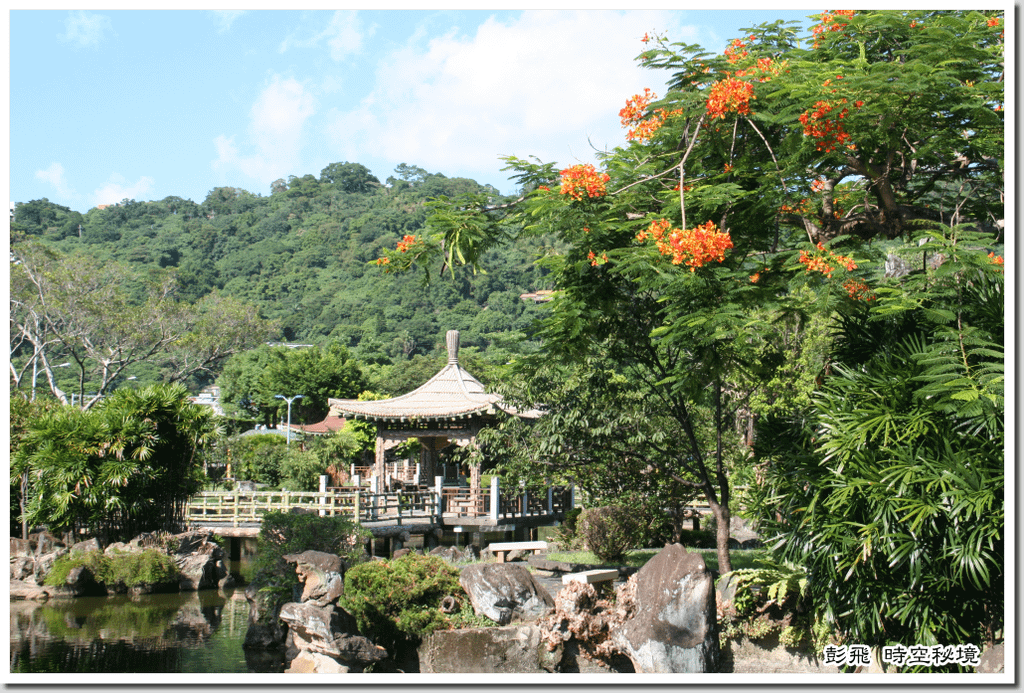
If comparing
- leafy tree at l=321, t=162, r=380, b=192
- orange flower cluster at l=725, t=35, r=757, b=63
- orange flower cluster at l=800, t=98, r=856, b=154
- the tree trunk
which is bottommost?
the tree trunk

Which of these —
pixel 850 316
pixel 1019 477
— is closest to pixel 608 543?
pixel 850 316

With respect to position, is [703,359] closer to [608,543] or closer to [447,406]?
[608,543]

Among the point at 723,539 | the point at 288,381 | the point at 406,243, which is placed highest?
the point at 288,381

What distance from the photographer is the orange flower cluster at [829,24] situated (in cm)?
624

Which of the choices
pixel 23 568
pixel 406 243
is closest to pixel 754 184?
pixel 406 243

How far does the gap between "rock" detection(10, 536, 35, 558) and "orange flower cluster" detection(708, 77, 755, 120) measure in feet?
40.6

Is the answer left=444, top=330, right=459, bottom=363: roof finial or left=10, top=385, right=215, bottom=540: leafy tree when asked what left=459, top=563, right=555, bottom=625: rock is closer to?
left=10, top=385, right=215, bottom=540: leafy tree

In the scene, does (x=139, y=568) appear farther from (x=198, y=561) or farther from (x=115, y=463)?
(x=115, y=463)

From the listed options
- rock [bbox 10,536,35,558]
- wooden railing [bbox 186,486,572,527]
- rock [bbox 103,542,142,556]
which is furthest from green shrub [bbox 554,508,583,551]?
rock [bbox 10,536,35,558]

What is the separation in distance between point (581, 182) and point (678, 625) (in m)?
3.35

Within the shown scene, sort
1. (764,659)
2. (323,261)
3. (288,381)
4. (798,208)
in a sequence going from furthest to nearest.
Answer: (323,261) < (288,381) < (798,208) < (764,659)

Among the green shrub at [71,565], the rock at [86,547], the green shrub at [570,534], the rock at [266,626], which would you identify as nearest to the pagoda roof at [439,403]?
the green shrub at [570,534]

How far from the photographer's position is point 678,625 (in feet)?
19.5

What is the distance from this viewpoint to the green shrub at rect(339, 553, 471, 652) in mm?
7539
